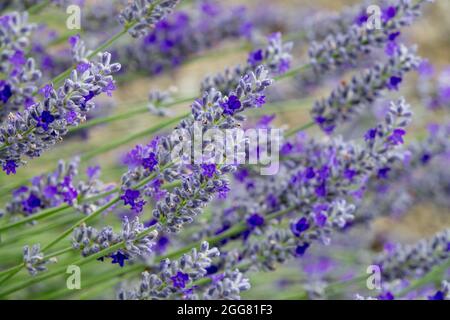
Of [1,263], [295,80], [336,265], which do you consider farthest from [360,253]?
[1,263]

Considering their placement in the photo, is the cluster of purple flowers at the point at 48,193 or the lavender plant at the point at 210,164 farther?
the cluster of purple flowers at the point at 48,193

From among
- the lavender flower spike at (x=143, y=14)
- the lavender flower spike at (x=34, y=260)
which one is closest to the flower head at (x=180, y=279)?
the lavender flower spike at (x=34, y=260)

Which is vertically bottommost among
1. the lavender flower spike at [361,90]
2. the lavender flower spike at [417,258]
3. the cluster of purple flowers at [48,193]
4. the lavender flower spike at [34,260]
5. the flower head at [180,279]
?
the flower head at [180,279]

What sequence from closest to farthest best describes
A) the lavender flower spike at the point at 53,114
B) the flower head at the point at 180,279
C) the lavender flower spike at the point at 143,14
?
1. the lavender flower spike at the point at 53,114
2. the flower head at the point at 180,279
3. the lavender flower spike at the point at 143,14

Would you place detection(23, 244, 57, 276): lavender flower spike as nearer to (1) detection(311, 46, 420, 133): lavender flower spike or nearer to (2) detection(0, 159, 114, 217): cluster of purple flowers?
(2) detection(0, 159, 114, 217): cluster of purple flowers

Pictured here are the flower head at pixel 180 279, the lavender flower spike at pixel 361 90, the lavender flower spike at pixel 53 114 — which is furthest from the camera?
the lavender flower spike at pixel 361 90

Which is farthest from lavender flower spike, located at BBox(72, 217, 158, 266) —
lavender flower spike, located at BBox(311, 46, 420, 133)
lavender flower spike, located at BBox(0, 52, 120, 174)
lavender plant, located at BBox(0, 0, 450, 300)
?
lavender flower spike, located at BBox(311, 46, 420, 133)

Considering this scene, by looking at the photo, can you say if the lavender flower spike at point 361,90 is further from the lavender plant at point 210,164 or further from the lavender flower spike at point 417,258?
the lavender flower spike at point 417,258

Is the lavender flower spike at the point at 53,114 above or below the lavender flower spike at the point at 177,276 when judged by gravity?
above
